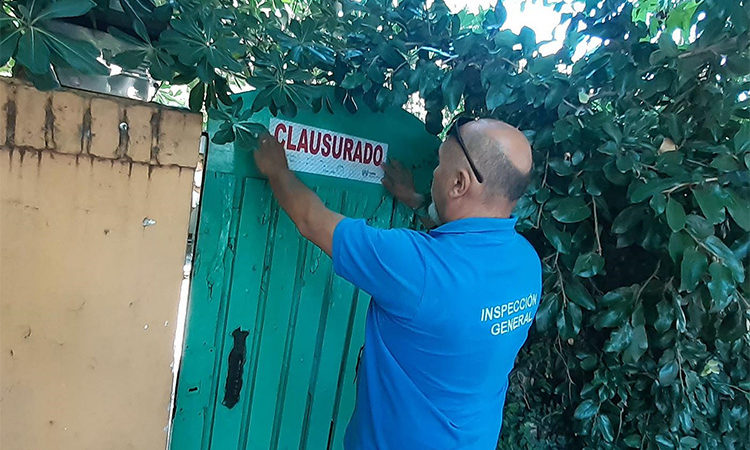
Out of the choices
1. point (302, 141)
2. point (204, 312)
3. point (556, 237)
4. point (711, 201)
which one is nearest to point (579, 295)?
point (556, 237)

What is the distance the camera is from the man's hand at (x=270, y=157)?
1.50 meters

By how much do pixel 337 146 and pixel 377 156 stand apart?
0.60 feet

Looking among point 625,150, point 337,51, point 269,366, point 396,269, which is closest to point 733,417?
point 625,150

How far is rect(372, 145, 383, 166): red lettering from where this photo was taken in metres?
1.83

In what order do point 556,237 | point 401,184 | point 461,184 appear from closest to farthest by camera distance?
point 461,184 → point 556,237 → point 401,184

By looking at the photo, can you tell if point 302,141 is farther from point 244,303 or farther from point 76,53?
point 76,53

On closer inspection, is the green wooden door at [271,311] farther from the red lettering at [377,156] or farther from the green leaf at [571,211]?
the green leaf at [571,211]

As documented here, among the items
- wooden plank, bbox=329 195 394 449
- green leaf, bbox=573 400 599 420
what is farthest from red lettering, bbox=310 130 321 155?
green leaf, bbox=573 400 599 420

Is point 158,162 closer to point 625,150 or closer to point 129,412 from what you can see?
point 129,412

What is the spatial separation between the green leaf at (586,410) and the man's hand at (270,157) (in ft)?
4.47

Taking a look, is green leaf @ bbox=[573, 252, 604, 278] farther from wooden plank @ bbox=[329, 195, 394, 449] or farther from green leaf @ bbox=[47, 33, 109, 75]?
green leaf @ bbox=[47, 33, 109, 75]

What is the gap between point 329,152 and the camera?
170 cm

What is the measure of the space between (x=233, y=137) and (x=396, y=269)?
54 cm

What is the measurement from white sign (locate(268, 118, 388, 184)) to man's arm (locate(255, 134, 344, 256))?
0.07m
